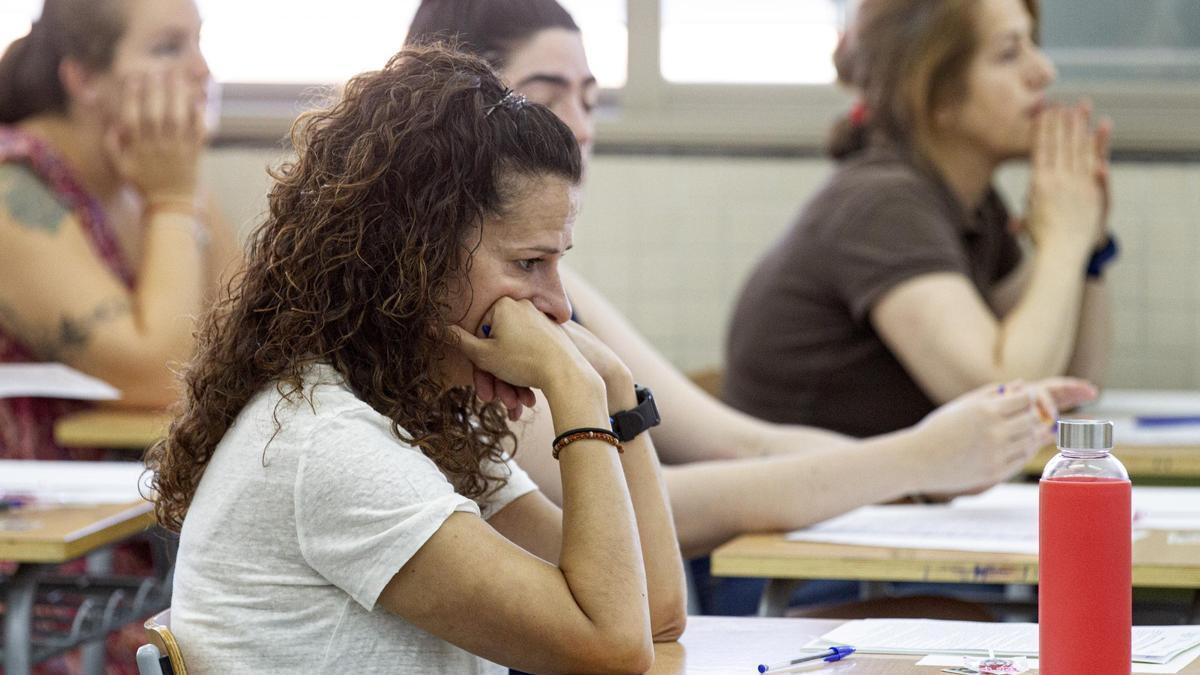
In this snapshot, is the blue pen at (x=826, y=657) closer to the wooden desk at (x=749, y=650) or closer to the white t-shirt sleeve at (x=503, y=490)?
the wooden desk at (x=749, y=650)

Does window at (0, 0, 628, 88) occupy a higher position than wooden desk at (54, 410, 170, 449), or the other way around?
window at (0, 0, 628, 88)

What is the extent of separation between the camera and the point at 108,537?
185 cm

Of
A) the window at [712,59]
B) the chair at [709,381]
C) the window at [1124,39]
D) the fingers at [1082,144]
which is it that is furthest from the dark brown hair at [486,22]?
the window at [1124,39]

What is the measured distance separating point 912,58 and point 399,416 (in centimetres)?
177

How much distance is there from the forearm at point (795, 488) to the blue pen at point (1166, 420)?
3.51ft

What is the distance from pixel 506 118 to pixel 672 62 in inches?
102

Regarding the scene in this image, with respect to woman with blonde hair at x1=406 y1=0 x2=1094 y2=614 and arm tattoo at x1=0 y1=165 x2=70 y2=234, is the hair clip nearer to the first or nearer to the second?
woman with blonde hair at x1=406 y1=0 x2=1094 y2=614

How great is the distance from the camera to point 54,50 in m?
2.90

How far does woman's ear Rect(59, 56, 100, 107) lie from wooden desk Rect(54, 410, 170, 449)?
66cm

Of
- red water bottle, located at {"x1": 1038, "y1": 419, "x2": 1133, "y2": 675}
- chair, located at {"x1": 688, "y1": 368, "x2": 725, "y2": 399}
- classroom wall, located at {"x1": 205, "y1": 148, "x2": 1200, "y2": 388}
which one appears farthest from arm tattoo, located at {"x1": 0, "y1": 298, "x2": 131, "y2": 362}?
red water bottle, located at {"x1": 1038, "y1": 419, "x2": 1133, "y2": 675}

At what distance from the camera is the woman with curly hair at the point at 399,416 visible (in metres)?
1.15

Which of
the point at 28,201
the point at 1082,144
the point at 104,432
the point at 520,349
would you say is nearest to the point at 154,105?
the point at 28,201

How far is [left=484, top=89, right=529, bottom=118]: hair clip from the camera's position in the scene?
1271 mm

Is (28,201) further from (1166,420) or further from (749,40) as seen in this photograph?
(1166,420)
